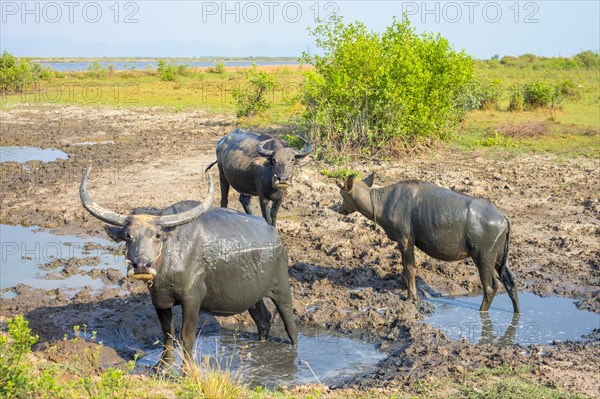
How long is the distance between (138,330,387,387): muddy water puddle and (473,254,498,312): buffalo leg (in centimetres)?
182

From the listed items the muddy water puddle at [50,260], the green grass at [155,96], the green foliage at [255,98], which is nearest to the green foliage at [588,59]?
→ the green grass at [155,96]

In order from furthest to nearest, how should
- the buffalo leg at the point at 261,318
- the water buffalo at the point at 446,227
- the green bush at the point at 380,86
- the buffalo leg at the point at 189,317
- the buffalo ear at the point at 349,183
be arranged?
the green bush at the point at 380,86, the buffalo ear at the point at 349,183, the water buffalo at the point at 446,227, the buffalo leg at the point at 261,318, the buffalo leg at the point at 189,317

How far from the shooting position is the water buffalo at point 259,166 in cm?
1129

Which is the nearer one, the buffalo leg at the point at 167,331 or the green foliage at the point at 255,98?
the buffalo leg at the point at 167,331

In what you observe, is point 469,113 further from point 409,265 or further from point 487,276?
point 487,276

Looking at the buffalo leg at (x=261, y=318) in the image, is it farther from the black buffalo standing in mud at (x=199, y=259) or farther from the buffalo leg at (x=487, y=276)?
the buffalo leg at (x=487, y=276)

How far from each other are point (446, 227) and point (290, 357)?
2.67m

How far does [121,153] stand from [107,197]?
5.40 meters

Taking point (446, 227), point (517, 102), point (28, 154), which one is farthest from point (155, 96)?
point (446, 227)

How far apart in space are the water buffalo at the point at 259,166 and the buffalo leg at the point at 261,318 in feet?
11.0

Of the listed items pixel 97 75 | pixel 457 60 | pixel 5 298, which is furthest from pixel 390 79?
pixel 97 75

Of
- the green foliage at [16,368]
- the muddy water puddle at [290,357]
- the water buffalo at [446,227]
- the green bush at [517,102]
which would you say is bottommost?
the muddy water puddle at [290,357]

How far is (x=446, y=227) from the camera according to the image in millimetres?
9008

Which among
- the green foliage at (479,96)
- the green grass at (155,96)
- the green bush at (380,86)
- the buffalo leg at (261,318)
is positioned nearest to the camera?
the buffalo leg at (261,318)
